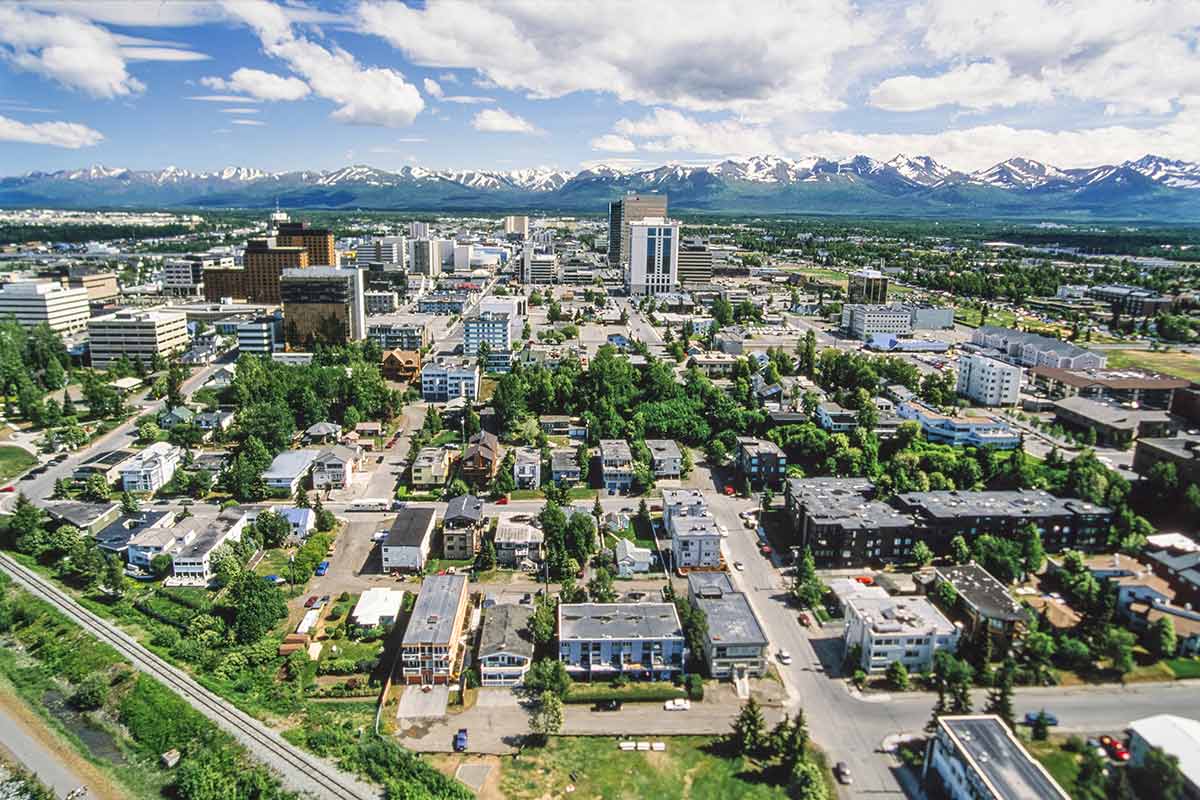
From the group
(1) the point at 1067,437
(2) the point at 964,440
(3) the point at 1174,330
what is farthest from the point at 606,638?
(3) the point at 1174,330

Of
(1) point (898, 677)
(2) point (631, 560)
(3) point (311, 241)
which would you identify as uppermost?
(3) point (311, 241)

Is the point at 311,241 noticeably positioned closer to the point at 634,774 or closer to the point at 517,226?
the point at 634,774

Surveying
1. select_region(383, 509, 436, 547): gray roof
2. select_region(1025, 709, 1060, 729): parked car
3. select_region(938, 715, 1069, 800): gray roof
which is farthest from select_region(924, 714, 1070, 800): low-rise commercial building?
select_region(383, 509, 436, 547): gray roof

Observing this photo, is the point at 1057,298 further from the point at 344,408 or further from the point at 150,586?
the point at 150,586


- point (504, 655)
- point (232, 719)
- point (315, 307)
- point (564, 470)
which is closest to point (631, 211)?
point (315, 307)

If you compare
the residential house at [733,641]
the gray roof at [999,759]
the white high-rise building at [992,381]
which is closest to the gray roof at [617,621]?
the residential house at [733,641]

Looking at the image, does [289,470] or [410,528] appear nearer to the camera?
[410,528]
